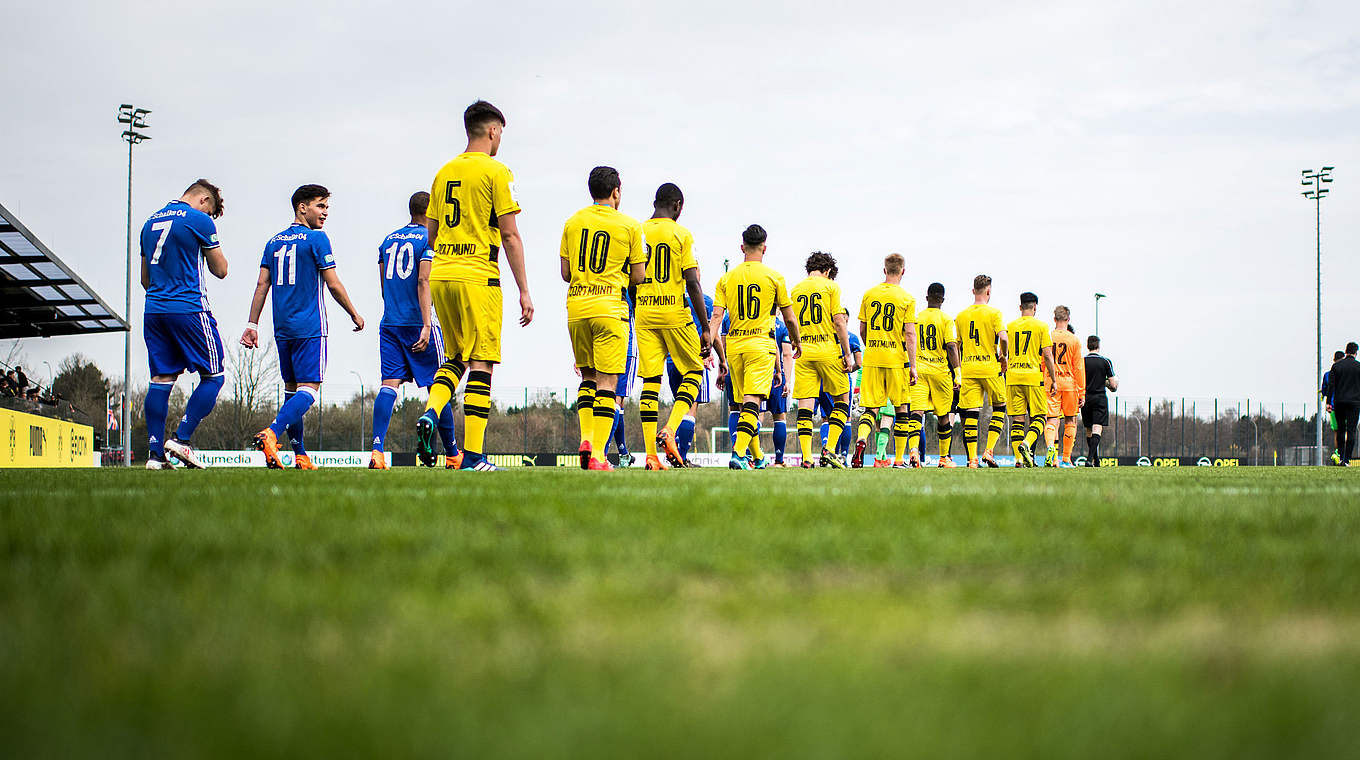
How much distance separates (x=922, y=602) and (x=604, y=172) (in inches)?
284

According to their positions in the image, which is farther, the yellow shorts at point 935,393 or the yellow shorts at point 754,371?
the yellow shorts at point 935,393

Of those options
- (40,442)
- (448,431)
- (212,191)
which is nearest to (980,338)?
(448,431)

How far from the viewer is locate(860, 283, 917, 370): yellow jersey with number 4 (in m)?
13.7

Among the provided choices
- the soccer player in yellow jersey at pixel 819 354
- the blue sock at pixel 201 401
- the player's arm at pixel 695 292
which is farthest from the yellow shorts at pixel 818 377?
the blue sock at pixel 201 401

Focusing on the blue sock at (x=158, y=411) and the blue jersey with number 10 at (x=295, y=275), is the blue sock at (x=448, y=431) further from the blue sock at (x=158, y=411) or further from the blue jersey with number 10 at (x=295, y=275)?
the blue sock at (x=158, y=411)

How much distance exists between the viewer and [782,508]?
139 inches

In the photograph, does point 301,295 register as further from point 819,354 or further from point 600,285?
point 819,354

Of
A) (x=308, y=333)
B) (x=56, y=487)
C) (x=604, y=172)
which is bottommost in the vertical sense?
(x=56, y=487)

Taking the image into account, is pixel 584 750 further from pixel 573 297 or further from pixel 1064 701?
pixel 573 297

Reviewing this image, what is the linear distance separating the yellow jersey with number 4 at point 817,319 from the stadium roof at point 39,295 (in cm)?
1544

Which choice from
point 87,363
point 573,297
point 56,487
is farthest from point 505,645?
point 87,363

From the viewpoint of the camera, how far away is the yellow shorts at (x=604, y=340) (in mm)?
8445

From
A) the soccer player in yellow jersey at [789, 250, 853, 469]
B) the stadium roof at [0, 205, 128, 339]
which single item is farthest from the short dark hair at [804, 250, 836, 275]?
the stadium roof at [0, 205, 128, 339]

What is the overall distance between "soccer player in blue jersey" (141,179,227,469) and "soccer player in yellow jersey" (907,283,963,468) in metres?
9.73
